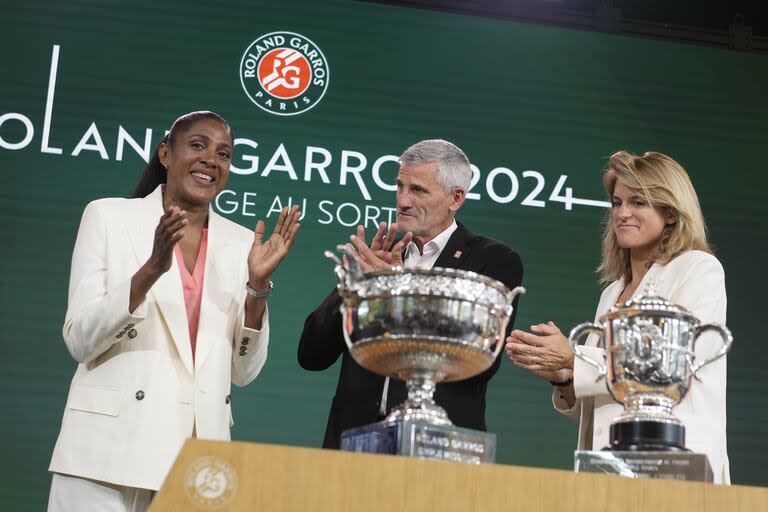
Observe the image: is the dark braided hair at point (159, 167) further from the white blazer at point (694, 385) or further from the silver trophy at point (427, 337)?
the silver trophy at point (427, 337)

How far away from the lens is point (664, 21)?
15.4 ft

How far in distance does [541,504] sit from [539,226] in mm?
2892

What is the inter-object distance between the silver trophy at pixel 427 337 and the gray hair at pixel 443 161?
1498 millimetres

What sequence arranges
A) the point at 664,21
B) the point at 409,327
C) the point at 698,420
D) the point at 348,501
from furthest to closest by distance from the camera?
the point at 664,21, the point at 698,420, the point at 409,327, the point at 348,501

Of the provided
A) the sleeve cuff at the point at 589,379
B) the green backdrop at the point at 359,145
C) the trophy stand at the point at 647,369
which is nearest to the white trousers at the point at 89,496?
the sleeve cuff at the point at 589,379

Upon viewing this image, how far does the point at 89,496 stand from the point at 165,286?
0.50 meters

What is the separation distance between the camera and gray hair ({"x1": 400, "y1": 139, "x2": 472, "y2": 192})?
3.25 metres

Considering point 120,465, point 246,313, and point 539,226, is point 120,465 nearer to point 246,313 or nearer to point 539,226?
point 246,313

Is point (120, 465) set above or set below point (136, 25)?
below

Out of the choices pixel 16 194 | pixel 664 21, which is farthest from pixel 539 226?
pixel 16 194

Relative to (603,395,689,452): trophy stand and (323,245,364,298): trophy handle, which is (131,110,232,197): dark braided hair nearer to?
(323,245,364,298): trophy handle

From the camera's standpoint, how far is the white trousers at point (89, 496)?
2420mm

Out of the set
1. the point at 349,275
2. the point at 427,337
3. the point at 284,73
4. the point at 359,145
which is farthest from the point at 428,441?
the point at 284,73

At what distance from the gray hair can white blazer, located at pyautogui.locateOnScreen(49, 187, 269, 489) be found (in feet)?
2.41
